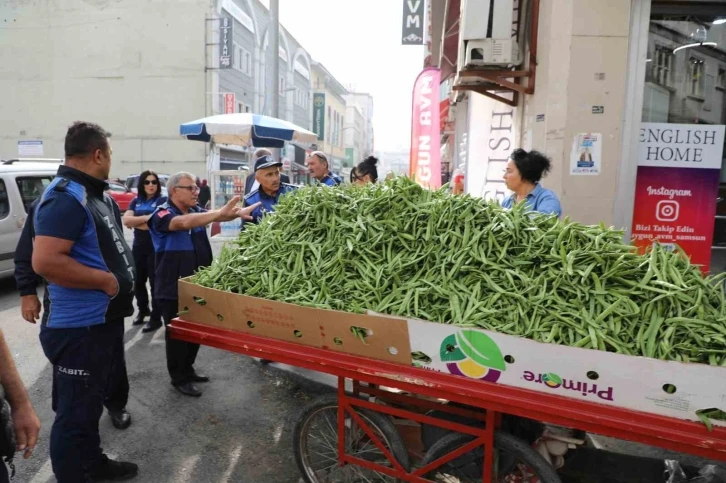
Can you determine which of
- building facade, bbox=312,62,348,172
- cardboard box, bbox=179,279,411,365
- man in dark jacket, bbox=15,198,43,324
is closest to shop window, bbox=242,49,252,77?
building facade, bbox=312,62,348,172

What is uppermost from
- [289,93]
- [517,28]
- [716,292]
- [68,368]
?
[289,93]

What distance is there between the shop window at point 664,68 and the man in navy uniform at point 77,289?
5409mm

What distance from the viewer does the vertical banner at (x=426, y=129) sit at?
29.5 feet

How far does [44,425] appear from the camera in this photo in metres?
3.98

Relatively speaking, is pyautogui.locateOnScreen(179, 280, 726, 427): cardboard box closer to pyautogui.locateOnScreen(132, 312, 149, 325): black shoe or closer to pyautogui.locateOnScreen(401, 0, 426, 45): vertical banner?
pyautogui.locateOnScreen(132, 312, 149, 325): black shoe

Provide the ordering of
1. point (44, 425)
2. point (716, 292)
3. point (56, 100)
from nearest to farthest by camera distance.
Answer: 1. point (716, 292)
2. point (44, 425)
3. point (56, 100)

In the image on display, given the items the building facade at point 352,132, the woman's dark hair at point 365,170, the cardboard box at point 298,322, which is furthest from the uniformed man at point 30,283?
the building facade at point 352,132

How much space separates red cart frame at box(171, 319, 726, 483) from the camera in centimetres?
203

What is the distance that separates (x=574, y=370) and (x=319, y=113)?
45.0 metres

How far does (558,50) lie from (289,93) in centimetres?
3623

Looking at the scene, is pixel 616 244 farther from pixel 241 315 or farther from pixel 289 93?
pixel 289 93

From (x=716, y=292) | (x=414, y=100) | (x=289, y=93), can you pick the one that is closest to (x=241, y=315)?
(x=716, y=292)

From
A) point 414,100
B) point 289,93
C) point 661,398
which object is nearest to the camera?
point 661,398

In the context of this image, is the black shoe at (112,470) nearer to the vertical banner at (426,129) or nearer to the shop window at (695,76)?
the shop window at (695,76)
